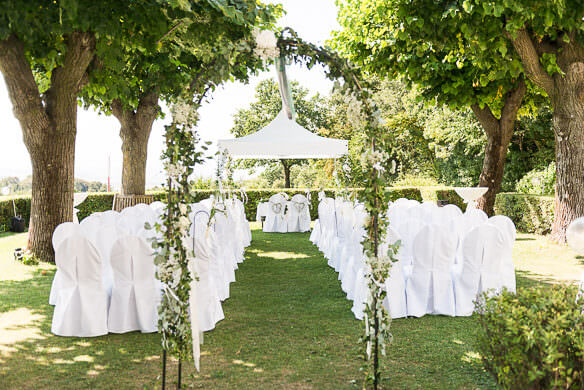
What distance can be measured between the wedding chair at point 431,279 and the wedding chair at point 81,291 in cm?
352

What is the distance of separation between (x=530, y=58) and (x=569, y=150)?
218cm

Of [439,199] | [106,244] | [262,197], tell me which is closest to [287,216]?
[262,197]

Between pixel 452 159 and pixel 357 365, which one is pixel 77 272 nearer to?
pixel 357 365

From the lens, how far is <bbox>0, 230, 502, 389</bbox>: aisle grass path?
355cm

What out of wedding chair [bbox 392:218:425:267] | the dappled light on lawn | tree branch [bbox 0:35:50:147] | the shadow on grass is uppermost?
tree branch [bbox 0:35:50:147]

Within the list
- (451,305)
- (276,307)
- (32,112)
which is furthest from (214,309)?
(32,112)

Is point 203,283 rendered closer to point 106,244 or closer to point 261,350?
point 261,350

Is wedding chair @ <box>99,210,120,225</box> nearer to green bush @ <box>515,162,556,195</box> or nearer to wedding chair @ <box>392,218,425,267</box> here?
wedding chair @ <box>392,218,425,267</box>

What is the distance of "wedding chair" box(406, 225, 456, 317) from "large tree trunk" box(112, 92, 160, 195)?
8.86 meters

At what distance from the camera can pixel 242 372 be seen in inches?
146

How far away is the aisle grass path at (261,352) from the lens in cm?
355

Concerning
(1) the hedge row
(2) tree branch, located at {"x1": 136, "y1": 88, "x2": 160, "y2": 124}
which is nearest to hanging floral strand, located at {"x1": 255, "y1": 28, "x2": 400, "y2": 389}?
(1) the hedge row

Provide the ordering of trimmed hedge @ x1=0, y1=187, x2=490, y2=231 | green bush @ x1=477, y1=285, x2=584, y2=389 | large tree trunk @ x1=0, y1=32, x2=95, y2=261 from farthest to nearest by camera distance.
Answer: trimmed hedge @ x1=0, y1=187, x2=490, y2=231 → large tree trunk @ x1=0, y1=32, x2=95, y2=261 → green bush @ x1=477, y1=285, x2=584, y2=389

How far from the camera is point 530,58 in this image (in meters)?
8.68
